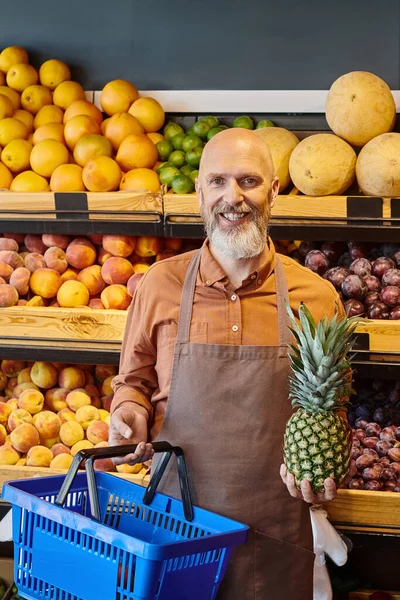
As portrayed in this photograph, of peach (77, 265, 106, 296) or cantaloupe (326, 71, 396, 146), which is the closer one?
cantaloupe (326, 71, 396, 146)

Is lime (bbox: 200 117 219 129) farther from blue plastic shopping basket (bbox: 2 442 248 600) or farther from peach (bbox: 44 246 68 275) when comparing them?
blue plastic shopping basket (bbox: 2 442 248 600)

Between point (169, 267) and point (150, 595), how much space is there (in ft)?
3.84

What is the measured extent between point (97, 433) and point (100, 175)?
1212 mm

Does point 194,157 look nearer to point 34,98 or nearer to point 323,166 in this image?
point 323,166

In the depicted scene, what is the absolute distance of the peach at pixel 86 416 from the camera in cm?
377

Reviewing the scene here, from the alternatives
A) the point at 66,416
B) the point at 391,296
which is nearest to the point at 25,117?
the point at 66,416

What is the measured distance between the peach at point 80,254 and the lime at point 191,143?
2.25 feet

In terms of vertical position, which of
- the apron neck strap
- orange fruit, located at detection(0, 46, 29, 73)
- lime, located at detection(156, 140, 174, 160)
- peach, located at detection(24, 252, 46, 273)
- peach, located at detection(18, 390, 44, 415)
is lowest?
peach, located at detection(18, 390, 44, 415)

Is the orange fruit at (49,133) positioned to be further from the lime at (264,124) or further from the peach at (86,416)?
the peach at (86,416)

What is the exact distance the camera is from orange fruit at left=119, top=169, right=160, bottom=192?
383 cm

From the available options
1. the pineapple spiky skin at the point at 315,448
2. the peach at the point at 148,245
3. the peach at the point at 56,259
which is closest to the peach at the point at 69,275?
the peach at the point at 56,259

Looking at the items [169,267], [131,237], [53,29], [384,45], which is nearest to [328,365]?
[169,267]

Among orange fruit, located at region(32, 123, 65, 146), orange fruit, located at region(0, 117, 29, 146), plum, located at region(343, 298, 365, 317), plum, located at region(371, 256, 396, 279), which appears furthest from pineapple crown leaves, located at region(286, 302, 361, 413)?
orange fruit, located at region(0, 117, 29, 146)

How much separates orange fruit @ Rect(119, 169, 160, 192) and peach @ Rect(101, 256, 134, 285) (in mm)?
349
